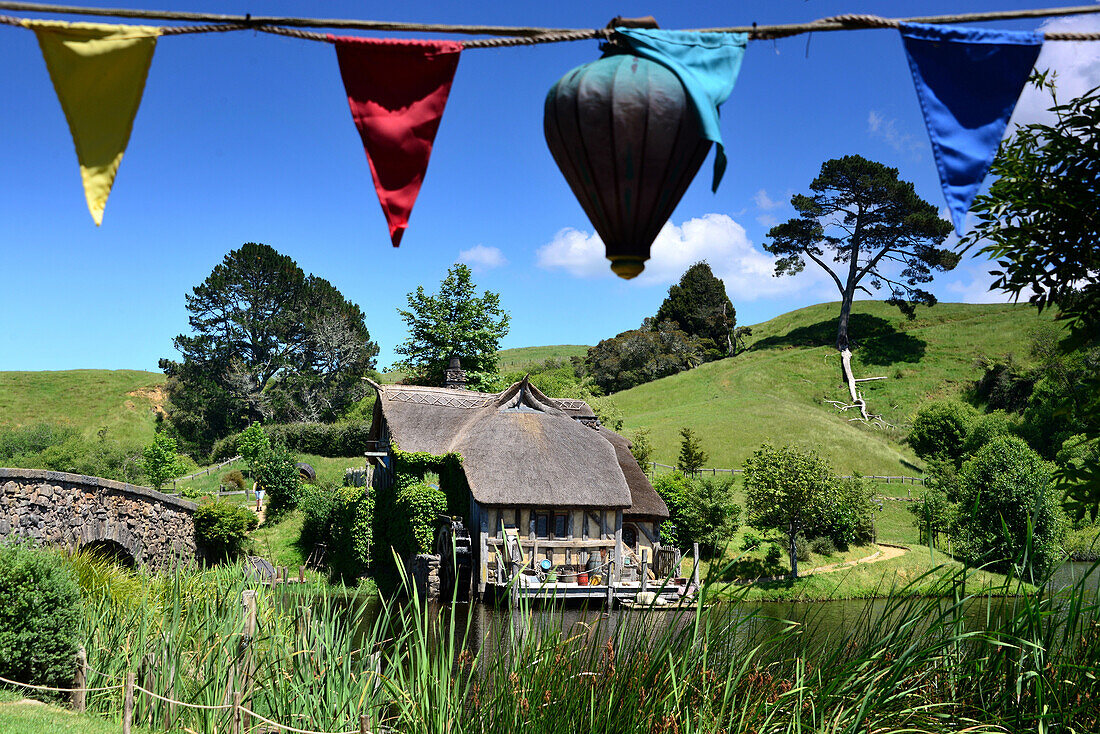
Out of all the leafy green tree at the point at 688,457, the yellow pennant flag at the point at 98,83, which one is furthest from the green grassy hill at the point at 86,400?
the yellow pennant flag at the point at 98,83

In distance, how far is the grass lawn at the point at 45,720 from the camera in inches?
285

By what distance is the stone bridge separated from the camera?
18.2 metres

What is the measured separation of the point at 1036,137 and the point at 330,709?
23.5ft

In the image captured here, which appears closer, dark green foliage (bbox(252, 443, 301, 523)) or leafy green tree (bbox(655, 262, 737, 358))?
dark green foliage (bbox(252, 443, 301, 523))

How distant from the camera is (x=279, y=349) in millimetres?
58312

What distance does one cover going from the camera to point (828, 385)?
5616cm

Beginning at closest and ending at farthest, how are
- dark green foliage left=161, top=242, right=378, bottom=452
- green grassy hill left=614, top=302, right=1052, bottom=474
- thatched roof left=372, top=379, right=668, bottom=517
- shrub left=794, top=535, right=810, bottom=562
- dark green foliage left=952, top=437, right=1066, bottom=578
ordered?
thatched roof left=372, top=379, right=668, bottom=517, dark green foliage left=952, top=437, right=1066, bottom=578, shrub left=794, top=535, right=810, bottom=562, green grassy hill left=614, top=302, right=1052, bottom=474, dark green foliage left=161, top=242, right=378, bottom=452

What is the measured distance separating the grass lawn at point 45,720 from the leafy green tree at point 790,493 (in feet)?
63.5

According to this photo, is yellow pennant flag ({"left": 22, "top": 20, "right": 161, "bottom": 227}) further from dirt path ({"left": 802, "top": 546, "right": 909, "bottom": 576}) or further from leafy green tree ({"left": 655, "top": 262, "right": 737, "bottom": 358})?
leafy green tree ({"left": 655, "top": 262, "right": 737, "bottom": 358})

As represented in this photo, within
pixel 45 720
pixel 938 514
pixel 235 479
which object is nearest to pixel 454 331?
pixel 235 479

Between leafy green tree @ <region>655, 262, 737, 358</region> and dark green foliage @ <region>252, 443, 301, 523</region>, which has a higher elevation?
leafy green tree @ <region>655, 262, 737, 358</region>

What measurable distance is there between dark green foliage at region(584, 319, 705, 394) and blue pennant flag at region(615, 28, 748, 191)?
61.5m

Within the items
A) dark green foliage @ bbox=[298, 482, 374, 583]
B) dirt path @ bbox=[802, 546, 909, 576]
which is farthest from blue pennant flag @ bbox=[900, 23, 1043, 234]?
dark green foliage @ bbox=[298, 482, 374, 583]

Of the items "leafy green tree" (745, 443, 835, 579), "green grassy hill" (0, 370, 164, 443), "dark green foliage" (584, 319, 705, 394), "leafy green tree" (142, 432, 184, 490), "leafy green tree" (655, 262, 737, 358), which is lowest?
"leafy green tree" (745, 443, 835, 579)
